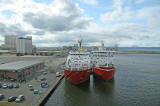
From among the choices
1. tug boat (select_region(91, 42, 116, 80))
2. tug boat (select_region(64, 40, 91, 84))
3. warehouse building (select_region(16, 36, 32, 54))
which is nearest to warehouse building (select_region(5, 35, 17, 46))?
warehouse building (select_region(16, 36, 32, 54))

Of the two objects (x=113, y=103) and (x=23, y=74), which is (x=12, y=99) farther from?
(x=113, y=103)

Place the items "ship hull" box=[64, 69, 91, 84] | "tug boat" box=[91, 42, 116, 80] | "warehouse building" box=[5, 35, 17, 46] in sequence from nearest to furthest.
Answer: "ship hull" box=[64, 69, 91, 84]
"tug boat" box=[91, 42, 116, 80]
"warehouse building" box=[5, 35, 17, 46]

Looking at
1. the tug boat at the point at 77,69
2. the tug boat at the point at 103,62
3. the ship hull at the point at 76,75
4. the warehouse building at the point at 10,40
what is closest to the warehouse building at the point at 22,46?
the tug boat at the point at 103,62

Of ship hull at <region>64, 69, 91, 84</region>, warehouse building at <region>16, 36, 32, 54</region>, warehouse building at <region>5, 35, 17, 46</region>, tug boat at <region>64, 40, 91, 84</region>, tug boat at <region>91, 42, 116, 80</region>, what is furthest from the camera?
warehouse building at <region>5, 35, 17, 46</region>

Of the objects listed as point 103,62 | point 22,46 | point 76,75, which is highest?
point 22,46

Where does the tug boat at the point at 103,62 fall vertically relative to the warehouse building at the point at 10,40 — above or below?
below

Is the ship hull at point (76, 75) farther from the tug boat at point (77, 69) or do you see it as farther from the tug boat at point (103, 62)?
the tug boat at point (103, 62)

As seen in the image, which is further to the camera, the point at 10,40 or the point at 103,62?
the point at 10,40

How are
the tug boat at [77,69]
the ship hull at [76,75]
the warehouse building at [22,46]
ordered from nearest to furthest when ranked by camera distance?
the ship hull at [76,75]
the tug boat at [77,69]
the warehouse building at [22,46]

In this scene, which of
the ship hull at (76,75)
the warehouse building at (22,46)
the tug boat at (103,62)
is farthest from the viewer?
the warehouse building at (22,46)

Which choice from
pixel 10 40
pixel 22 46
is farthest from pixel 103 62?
pixel 10 40

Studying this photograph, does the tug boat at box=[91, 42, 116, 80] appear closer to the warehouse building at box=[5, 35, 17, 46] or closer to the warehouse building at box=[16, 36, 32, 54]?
the warehouse building at box=[16, 36, 32, 54]

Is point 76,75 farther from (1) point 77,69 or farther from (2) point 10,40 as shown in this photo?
(2) point 10,40

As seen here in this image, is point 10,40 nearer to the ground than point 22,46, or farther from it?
farther from it
